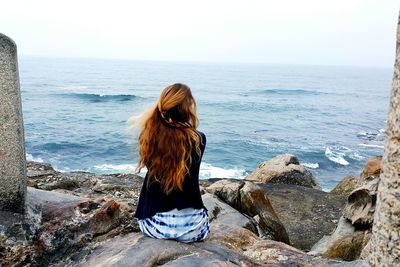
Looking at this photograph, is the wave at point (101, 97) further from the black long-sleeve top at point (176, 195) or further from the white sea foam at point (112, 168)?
the black long-sleeve top at point (176, 195)

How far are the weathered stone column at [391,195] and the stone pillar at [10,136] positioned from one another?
3964 mm

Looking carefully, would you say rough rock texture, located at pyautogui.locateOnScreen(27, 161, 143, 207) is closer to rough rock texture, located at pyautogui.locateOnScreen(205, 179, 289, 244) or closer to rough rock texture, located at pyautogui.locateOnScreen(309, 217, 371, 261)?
rough rock texture, located at pyautogui.locateOnScreen(205, 179, 289, 244)

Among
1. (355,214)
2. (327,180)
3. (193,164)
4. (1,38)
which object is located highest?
(1,38)

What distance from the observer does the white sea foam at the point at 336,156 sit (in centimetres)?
3058

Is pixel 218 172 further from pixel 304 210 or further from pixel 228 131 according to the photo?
pixel 228 131

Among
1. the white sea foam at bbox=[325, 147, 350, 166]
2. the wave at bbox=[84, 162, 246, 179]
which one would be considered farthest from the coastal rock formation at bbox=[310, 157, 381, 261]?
the white sea foam at bbox=[325, 147, 350, 166]

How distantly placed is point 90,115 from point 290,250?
43687 mm

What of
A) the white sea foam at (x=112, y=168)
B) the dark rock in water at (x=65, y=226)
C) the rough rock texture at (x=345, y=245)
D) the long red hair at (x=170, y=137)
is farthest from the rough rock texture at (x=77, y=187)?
the white sea foam at (x=112, y=168)

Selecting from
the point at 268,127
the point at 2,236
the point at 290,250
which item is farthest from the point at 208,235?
the point at 268,127

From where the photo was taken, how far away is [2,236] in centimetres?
472

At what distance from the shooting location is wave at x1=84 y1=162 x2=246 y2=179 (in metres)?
25.8

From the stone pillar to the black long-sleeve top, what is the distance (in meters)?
1.48

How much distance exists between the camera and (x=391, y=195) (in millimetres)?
2643

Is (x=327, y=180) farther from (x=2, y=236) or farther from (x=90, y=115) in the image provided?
(x=90, y=115)
